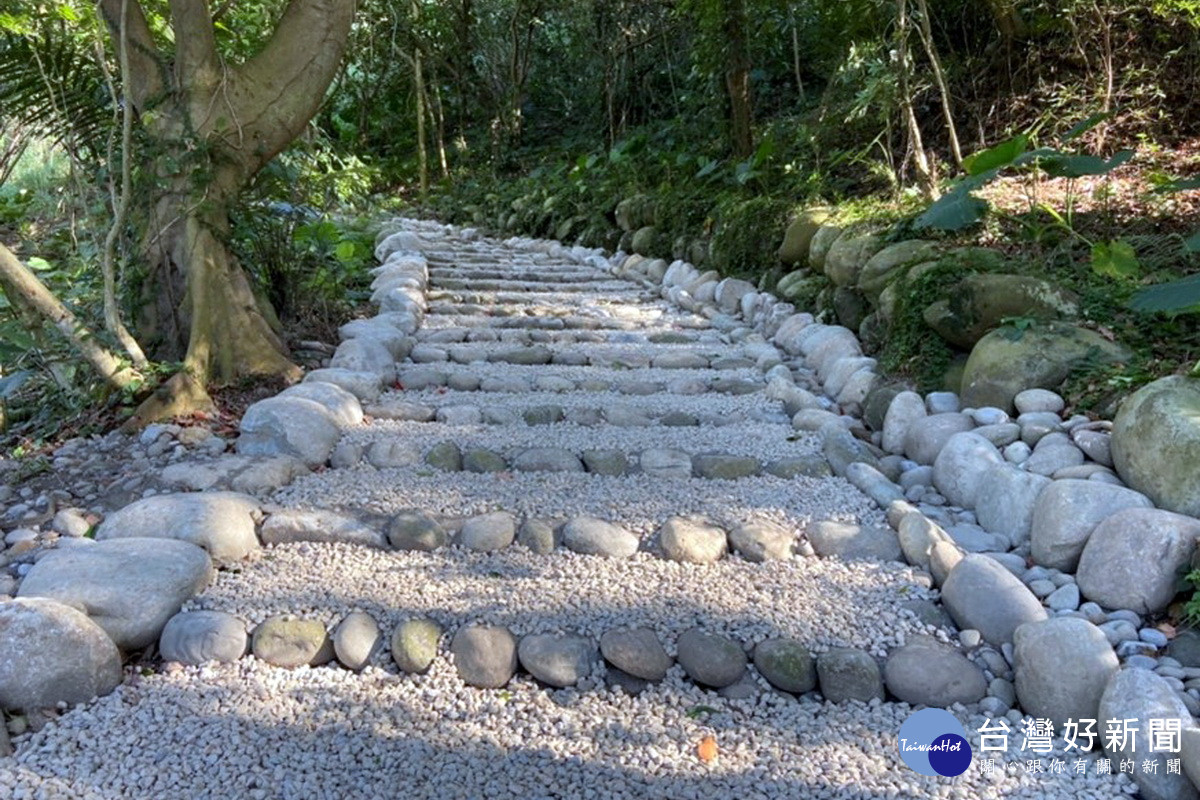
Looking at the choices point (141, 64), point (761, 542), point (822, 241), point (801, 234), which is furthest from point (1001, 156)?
point (141, 64)

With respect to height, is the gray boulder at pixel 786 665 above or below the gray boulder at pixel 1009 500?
below

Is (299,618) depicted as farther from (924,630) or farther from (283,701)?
(924,630)

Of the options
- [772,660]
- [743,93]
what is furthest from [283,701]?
[743,93]

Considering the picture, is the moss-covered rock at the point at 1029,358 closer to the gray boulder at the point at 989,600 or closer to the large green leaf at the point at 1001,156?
the large green leaf at the point at 1001,156

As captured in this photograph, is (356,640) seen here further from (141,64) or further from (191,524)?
(141,64)

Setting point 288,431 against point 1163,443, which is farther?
point 288,431

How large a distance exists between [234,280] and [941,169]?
138 inches

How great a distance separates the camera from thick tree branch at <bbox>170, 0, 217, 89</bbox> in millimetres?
3244

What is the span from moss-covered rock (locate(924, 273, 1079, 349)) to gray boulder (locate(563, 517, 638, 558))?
157 centimetres

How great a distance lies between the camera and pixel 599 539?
2352 millimetres

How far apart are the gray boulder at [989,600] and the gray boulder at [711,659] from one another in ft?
1.82

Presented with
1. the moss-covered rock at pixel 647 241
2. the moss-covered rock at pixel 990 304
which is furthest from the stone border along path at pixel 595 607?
the moss-covered rock at pixel 647 241

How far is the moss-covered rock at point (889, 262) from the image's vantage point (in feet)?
11.9

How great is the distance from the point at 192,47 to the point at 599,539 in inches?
95.3
